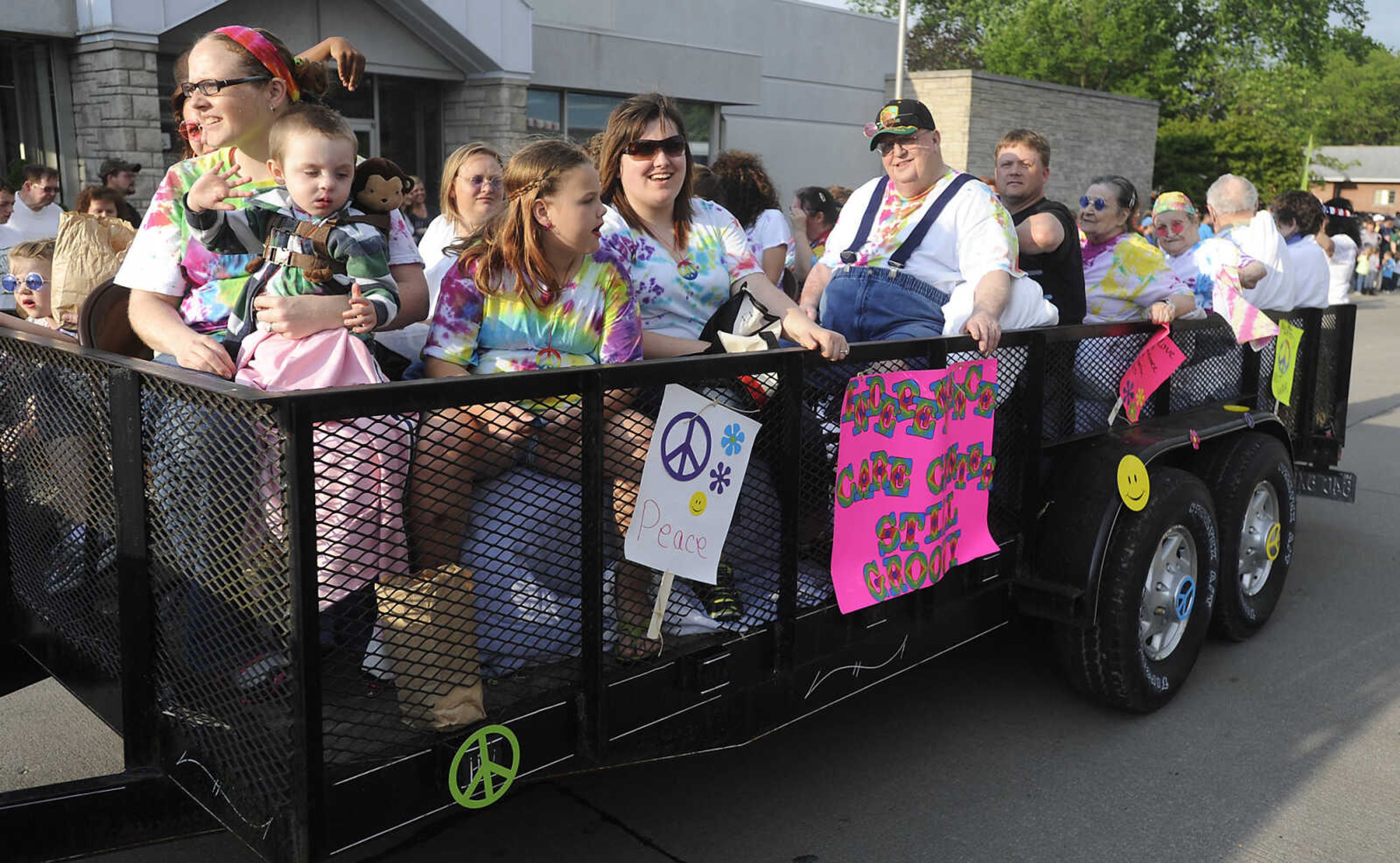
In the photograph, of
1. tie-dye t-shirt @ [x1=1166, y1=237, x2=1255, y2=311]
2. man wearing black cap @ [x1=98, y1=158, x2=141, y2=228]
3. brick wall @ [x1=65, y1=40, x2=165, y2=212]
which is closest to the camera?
tie-dye t-shirt @ [x1=1166, y1=237, x2=1255, y2=311]

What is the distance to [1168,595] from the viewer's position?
158 inches

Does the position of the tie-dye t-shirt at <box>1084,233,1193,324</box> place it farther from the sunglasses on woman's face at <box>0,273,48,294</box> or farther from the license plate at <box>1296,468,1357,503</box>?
the sunglasses on woman's face at <box>0,273,48,294</box>

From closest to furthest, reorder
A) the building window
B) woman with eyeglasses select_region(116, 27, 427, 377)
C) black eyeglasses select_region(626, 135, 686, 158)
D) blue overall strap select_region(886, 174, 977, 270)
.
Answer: woman with eyeglasses select_region(116, 27, 427, 377), black eyeglasses select_region(626, 135, 686, 158), blue overall strap select_region(886, 174, 977, 270), the building window

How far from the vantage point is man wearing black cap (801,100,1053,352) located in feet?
12.8

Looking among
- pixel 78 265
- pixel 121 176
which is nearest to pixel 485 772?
pixel 78 265

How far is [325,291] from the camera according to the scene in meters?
2.65

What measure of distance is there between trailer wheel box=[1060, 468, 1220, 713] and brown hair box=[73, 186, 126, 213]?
5637 mm

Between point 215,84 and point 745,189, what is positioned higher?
point 215,84

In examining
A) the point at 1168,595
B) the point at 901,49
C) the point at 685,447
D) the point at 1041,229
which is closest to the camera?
the point at 685,447

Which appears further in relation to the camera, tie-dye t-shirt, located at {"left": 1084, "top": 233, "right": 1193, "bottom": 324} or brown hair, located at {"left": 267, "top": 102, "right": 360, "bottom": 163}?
tie-dye t-shirt, located at {"left": 1084, "top": 233, "right": 1193, "bottom": 324}

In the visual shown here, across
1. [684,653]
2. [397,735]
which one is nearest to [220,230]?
[397,735]

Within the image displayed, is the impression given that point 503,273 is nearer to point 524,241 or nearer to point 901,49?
point 524,241

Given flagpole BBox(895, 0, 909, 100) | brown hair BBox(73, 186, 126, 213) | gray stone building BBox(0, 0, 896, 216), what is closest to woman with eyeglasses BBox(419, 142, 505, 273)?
gray stone building BBox(0, 0, 896, 216)

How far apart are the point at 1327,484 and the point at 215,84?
17.3 ft
